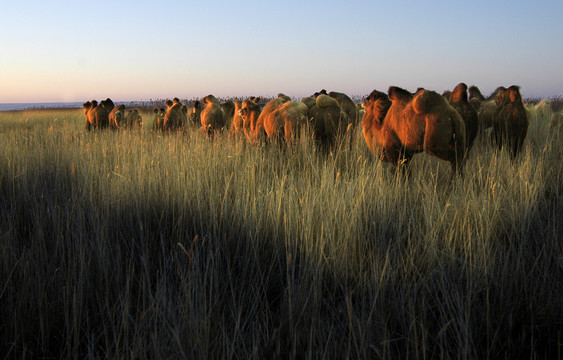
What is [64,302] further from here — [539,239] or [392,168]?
[392,168]

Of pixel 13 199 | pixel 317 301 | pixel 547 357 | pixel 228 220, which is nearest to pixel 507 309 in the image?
pixel 547 357

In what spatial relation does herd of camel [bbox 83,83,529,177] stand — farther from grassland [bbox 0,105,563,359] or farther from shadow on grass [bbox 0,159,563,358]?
shadow on grass [bbox 0,159,563,358]

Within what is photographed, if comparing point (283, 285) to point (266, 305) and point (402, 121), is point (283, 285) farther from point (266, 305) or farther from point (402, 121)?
point (402, 121)

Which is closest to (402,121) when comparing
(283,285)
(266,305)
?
(283,285)

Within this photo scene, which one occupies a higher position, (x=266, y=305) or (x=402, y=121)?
(x=402, y=121)

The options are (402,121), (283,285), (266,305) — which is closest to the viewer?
(266,305)

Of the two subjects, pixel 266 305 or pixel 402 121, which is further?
pixel 402 121

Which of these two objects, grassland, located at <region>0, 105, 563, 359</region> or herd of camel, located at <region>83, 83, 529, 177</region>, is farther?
herd of camel, located at <region>83, 83, 529, 177</region>

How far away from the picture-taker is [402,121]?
3.64 meters

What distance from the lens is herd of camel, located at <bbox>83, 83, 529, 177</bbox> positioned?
3475mm

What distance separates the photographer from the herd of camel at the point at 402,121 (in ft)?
11.4

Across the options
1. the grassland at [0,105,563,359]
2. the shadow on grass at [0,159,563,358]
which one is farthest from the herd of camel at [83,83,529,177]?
the shadow on grass at [0,159,563,358]

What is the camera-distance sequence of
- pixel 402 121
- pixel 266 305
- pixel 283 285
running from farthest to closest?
pixel 402 121 → pixel 283 285 → pixel 266 305

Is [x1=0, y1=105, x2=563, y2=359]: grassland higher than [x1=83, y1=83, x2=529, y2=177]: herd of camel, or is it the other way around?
[x1=83, y1=83, x2=529, y2=177]: herd of camel
